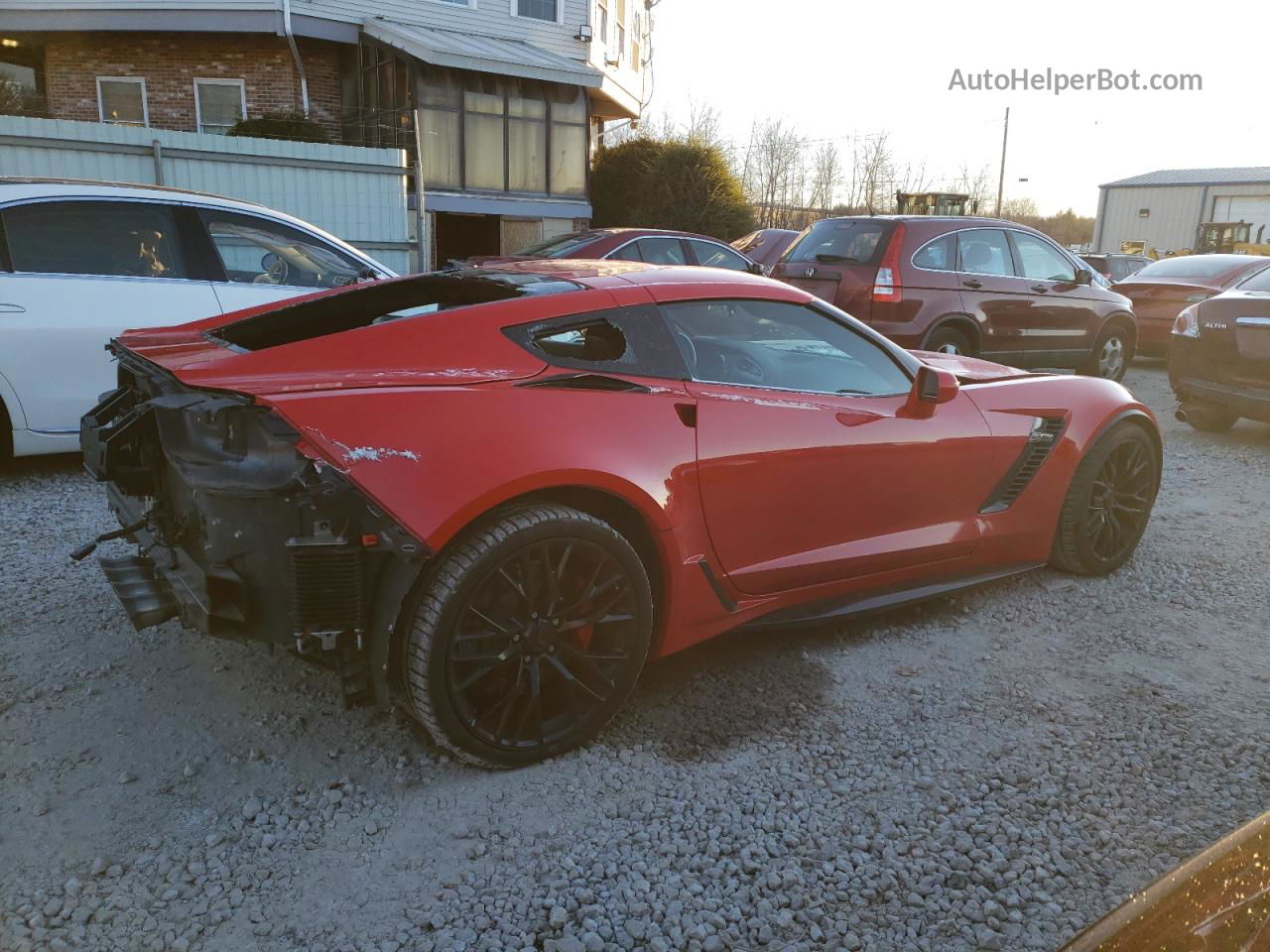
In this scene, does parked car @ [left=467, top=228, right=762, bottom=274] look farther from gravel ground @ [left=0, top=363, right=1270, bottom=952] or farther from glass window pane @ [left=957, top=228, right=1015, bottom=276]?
gravel ground @ [left=0, top=363, right=1270, bottom=952]

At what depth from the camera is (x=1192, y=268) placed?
1254 cm

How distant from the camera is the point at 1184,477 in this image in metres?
6.91

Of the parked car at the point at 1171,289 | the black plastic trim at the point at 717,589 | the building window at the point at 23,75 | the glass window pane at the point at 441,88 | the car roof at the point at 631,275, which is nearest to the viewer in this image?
the black plastic trim at the point at 717,589

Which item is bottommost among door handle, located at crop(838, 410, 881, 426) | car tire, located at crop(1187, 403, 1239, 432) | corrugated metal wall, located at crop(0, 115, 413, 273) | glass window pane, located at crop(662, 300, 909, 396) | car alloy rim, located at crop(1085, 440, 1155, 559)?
car tire, located at crop(1187, 403, 1239, 432)

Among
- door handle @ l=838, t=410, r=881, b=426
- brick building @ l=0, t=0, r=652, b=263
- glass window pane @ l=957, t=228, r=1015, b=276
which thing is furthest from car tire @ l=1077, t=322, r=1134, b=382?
brick building @ l=0, t=0, r=652, b=263

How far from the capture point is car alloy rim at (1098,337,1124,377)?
409 inches

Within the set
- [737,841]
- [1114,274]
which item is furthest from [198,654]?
[1114,274]

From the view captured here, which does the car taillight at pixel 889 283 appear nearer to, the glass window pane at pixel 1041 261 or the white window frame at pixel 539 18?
the glass window pane at pixel 1041 261

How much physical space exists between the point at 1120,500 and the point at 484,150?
18.0 m

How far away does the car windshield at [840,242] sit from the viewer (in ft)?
28.5

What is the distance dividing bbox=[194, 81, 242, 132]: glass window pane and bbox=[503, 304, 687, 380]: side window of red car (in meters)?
19.0

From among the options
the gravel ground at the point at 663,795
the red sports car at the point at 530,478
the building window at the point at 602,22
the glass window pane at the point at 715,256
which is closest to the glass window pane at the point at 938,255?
the glass window pane at the point at 715,256

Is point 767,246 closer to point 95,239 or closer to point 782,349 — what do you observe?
point 95,239

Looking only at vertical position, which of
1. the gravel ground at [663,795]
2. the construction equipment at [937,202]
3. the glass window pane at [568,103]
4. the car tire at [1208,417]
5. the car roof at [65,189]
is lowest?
the gravel ground at [663,795]
